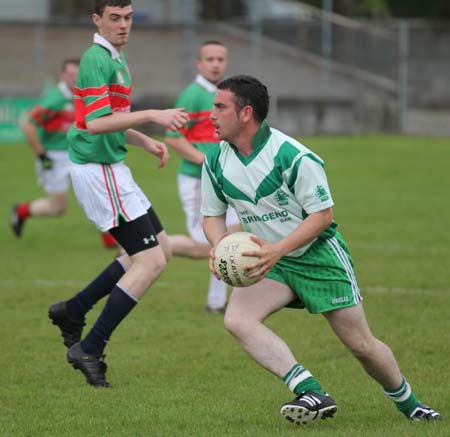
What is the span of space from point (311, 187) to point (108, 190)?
212cm

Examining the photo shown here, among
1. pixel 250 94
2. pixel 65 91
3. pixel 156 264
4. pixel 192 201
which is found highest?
pixel 250 94

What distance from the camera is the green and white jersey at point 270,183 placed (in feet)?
18.0

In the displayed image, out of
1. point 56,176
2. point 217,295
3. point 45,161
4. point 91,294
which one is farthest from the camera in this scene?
point 56,176

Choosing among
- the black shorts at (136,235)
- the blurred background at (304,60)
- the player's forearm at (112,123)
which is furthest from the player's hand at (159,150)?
the blurred background at (304,60)

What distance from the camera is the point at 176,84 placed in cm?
3200

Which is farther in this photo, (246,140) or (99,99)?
(99,99)

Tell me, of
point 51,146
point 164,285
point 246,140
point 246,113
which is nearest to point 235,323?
point 246,140

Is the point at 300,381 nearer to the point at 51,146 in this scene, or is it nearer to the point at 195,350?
the point at 195,350

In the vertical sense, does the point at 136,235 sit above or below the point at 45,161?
above

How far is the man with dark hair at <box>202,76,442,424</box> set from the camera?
5496 millimetres

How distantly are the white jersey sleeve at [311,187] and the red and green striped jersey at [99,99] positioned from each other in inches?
73.8

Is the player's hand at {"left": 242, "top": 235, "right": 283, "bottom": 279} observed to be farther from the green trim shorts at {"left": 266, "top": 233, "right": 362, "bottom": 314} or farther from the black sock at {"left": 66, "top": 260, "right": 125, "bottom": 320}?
the black sock at {"left": 66, "top": 260, "right": 125, "bottom": 320}

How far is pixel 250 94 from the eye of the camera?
18.4 feet

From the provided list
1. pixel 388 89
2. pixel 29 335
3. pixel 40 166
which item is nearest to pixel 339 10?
pixel 388 89
